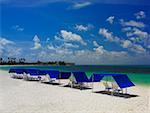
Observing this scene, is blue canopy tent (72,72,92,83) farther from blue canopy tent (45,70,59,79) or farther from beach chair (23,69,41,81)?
beach chair (23,69,41,81)

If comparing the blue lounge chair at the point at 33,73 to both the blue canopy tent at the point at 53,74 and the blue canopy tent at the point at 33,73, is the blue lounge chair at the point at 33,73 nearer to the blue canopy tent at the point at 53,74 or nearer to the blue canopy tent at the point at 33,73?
the blue canopy tent at the point at 33,73

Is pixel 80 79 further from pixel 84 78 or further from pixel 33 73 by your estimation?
pixel 33 73

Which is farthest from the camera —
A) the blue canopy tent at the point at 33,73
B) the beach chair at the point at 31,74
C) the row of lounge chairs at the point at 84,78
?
Result: the beach chair at the point at 31,74

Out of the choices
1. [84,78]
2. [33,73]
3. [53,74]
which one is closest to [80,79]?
[84,78]

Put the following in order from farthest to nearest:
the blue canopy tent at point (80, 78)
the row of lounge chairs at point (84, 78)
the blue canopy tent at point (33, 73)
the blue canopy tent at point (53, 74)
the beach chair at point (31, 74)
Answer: the beach chair at point (31, 74), the blue canopy tent at point (33, 73), the blue canopy tent at point (53, 74), the blue canopy tent at point (80, 78), the row of lounge chairs at point (84, 78)

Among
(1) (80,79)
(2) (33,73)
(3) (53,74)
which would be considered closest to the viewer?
(1) (80,79)

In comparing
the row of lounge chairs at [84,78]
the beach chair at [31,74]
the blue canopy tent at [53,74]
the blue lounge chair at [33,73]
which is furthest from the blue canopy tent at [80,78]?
the beach chair at [31,74]

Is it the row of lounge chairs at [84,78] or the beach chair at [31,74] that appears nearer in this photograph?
the row of lounge chairs at [84,78]

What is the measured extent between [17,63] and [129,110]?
242ft

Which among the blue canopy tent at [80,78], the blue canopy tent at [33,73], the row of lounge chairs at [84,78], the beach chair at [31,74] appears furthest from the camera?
the beach chair at [31,74]

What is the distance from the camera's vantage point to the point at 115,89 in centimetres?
858

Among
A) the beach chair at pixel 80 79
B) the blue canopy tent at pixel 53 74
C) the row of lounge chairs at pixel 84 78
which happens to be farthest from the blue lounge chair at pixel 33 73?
the beach chair at pixel 80 79

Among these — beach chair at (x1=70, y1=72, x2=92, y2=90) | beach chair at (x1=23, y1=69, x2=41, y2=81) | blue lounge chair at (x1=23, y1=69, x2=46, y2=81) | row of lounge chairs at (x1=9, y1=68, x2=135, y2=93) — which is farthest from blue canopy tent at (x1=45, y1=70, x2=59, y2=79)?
beach chair at (x1=23, y1=69, x2=41, y2=81)

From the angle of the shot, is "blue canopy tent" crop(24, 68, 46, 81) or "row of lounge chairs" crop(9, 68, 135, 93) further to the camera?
"blue canopy tent" crop(24, 68, 46, 81)
